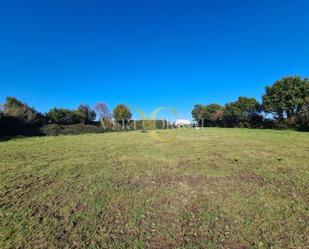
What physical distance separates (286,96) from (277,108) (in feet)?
6.99

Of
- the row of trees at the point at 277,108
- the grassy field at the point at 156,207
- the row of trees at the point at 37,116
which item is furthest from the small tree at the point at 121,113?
the grassy field at the point at 156,207

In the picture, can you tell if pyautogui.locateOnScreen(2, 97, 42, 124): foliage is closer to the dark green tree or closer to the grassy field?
the grassy field

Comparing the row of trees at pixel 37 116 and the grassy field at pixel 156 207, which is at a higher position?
the row of trees at pixel 37 116

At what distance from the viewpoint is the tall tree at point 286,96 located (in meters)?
22.8

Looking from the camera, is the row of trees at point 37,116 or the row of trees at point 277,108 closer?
the row of trees at point 37,116

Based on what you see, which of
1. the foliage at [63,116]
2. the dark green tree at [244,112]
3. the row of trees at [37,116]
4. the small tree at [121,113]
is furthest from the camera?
the small tree at [121,113]

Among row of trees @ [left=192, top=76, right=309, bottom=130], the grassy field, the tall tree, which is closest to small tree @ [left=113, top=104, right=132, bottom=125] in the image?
row of trees @ [left=192, top=76, right=309, bottom=130]

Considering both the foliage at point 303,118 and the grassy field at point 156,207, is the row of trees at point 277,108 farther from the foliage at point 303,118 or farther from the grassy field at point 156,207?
the grassy field at point 156,207

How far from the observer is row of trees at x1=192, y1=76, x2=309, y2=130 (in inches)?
886

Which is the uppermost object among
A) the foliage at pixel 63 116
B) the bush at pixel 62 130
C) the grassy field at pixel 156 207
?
the foliage at pixel 63 116

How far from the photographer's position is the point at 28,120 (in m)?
22.3

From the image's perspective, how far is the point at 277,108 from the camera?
1014 inches

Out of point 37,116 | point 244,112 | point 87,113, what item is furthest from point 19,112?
point 244,112

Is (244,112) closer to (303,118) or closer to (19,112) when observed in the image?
(303,118)
